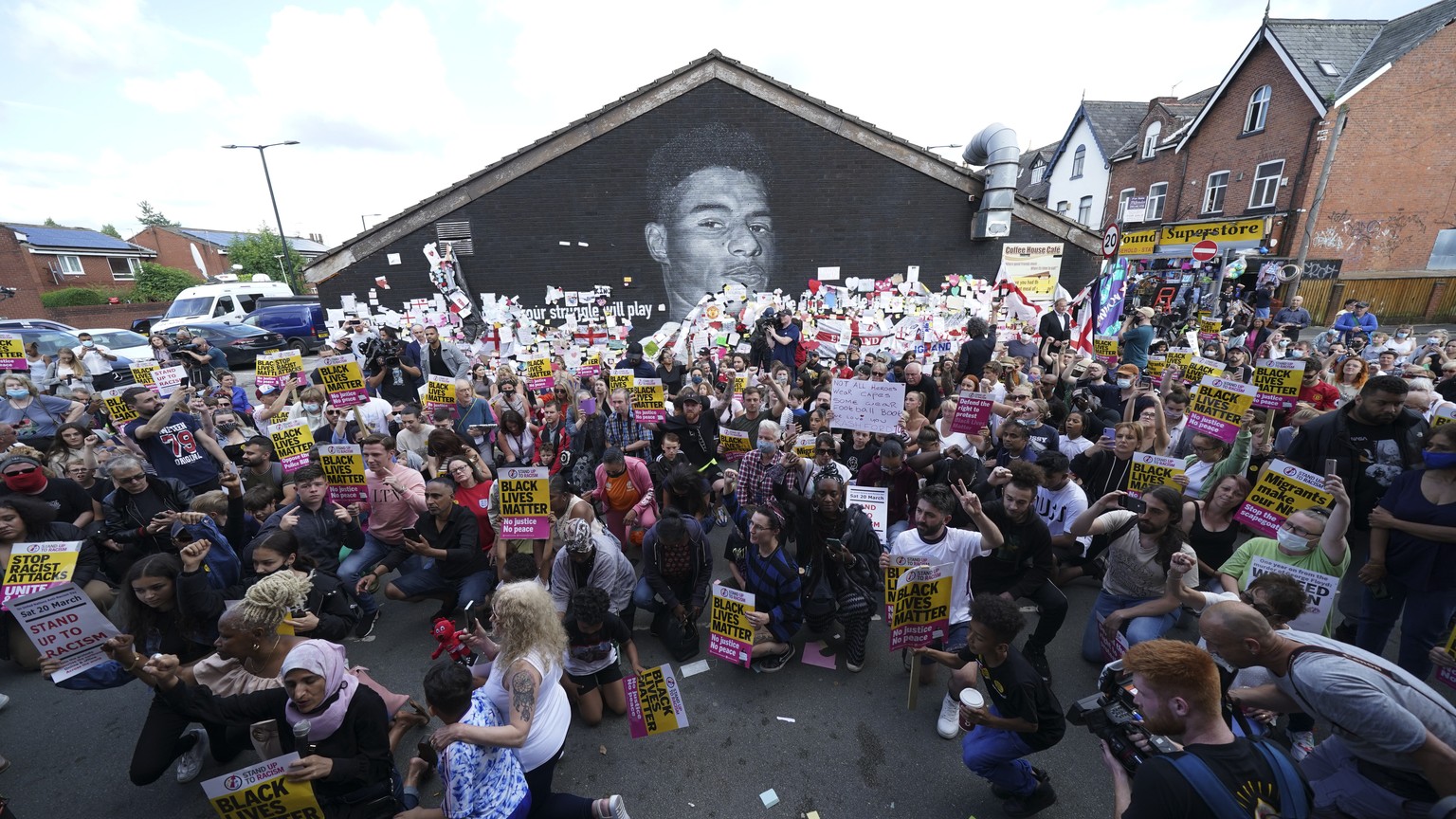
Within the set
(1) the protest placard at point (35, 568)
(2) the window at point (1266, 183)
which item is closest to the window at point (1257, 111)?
(2) the window at point (1266, 183)

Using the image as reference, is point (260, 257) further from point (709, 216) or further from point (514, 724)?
point (514, 724)

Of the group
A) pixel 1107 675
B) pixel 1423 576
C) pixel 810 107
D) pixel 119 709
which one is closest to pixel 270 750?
pixel 119 709

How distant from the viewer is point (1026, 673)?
121 inches

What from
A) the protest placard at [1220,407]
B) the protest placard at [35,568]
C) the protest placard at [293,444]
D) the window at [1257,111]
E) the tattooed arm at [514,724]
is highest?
the window at [1257,111]

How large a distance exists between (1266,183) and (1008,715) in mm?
28939

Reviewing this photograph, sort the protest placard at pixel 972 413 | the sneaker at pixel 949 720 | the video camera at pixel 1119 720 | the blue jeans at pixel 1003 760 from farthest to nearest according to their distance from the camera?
1. the protest placard at pixel 972 413
2. the sneaker at pixel 949 720
3. the blue jeans at pixel 1003 760
4. the video camera at pixel 1119 720

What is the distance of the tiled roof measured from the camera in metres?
34.9

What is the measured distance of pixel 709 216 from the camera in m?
12.5

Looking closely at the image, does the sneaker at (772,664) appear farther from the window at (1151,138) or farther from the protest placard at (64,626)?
the window at (1151,138)

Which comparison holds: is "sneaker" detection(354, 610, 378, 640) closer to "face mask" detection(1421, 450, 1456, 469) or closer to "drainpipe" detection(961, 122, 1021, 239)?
"face mask" detection(1421, 450, 1456, 469)

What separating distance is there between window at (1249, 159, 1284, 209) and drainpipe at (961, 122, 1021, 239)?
675 inches

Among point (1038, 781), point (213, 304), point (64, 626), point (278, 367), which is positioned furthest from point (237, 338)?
point (1038, 781)

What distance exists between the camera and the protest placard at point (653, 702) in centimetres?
391

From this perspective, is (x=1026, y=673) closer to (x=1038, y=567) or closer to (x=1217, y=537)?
(x=1038, y=567)
